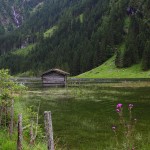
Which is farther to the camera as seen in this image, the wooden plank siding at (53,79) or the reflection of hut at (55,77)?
the wooden plank siding at (53,79)

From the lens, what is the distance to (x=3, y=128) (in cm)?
2347

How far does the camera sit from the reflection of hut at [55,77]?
125 m

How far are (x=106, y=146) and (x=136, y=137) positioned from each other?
3.28 meters

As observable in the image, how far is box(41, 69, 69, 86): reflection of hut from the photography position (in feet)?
410

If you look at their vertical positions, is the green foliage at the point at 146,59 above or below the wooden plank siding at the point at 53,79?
above

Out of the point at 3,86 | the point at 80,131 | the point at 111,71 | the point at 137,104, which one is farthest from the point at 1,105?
the point at 111,71

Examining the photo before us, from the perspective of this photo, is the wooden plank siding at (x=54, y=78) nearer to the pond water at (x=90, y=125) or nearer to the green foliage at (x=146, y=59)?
the green foliage at (x=146, y=59)

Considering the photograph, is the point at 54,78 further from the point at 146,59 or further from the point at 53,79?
the point at 146,59

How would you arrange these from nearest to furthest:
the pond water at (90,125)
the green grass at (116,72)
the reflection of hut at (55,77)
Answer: the pond water at (90,125), the reflection of hut at (55,77), the green grass at (116,72)

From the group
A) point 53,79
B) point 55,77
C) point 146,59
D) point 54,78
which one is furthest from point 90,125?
point 146,59

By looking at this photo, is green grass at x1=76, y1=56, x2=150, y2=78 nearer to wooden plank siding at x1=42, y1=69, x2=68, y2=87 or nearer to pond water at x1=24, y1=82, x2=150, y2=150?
wooden plank siding at x1=42, y1=69, x2=68, y2=87

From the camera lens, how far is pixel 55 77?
12744 cm

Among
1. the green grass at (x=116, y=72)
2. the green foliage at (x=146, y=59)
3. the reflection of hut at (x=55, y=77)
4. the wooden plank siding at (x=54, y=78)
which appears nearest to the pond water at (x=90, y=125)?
the reflection of hut at (x=55, y=77)

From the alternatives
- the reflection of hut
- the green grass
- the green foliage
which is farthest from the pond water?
the green foliage
